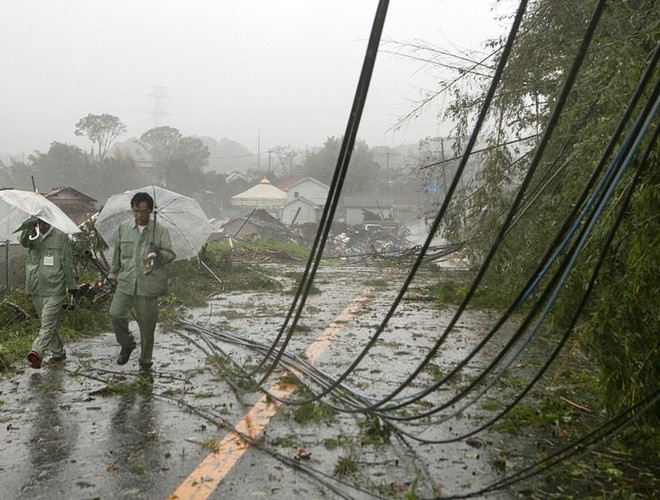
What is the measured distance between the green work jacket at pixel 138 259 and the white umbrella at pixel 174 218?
1.84 meters

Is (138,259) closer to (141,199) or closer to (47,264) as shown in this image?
(141,199)

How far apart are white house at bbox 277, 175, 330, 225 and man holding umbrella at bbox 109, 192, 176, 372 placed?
6146 cm

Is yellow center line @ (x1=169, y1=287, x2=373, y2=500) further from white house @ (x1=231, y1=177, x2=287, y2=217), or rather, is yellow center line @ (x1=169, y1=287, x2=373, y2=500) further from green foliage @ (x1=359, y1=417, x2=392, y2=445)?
white house @ (x1=231, y1=177, x2=287, y2=217)

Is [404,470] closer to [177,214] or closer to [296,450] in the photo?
[296,450]

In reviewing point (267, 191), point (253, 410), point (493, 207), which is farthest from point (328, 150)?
point (253, 410)

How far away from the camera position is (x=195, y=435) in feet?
16.2

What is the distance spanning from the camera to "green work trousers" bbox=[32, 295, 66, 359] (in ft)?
22.3

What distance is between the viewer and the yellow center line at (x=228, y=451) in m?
3.96

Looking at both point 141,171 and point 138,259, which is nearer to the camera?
point 138,259

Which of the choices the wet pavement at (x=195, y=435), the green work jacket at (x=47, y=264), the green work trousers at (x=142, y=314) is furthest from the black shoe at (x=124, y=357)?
the green work jacket at (x=47, y=264)

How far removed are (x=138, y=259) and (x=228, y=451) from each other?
9.50 feet

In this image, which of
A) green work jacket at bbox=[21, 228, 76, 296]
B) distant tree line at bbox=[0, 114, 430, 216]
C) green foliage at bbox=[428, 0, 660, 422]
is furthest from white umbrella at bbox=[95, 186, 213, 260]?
distant tree line at bbox=[0, 114, 430, 216]

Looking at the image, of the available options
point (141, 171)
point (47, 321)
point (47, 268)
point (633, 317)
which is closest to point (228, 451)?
point (633, 317)

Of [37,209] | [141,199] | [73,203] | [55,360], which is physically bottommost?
[73,203]
